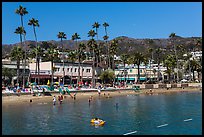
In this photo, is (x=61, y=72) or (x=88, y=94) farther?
(x=61, y=72)

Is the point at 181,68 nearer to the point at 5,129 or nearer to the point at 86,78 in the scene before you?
the point at 86,78

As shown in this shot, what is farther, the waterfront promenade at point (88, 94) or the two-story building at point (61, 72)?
the two-story building at point (61, 72)

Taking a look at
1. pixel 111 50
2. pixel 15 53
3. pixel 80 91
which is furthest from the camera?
pixel 111 50

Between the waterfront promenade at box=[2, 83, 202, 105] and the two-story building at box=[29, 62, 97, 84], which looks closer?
the waterfront promenade at box=[2, 83, 202, 105]

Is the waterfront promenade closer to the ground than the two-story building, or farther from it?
closer to the ground

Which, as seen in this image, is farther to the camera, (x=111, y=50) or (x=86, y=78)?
(x=111, y=50)

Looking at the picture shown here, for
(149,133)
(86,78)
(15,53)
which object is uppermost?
(15,53)

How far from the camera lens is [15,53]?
3054 inches

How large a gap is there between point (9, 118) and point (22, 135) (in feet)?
32.2

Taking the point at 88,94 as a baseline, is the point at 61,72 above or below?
above

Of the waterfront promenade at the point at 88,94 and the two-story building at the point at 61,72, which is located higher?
the two-story building at the point at 61,72

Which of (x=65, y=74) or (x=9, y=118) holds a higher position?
(x=65, y=74)

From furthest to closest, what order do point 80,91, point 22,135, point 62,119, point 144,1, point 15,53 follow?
point 15,53 → point 80,91 → point 62,119 → point 22,135 → point 144,1

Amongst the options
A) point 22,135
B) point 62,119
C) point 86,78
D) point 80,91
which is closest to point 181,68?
point 86,78
